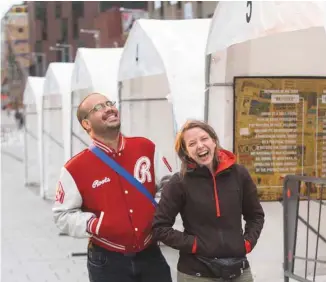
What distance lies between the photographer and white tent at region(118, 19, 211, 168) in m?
5.57

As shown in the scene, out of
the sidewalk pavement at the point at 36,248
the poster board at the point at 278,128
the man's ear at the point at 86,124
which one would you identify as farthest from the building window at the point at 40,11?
the man's ear at the point at 86,124

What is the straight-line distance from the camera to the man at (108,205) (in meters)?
3.02

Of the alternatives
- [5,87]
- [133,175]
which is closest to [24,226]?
[133,175]

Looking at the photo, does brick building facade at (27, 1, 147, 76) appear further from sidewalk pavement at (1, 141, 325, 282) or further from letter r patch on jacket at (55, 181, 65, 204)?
letter r patch on jacket at (55, 181, 65, 204)

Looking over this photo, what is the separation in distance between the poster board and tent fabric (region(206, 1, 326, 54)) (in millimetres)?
660

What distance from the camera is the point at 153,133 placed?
25.2ft

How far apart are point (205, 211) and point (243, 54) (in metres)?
2.32

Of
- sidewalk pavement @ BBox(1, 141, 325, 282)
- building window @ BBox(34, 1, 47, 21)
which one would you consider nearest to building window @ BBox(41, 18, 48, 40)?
building window @ BBox(34, 1, 47, 21)

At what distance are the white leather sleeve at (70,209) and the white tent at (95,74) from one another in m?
5.11

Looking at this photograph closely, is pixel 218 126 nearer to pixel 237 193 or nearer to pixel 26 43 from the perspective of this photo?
pixel 237 193

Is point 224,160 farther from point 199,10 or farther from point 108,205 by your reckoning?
point 199,10

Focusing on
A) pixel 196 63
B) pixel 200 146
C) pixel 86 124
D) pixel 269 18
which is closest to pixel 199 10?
pixel 196 63

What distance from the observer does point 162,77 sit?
760cm

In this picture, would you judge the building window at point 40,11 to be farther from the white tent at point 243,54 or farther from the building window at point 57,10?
the white tent at point 243,54
